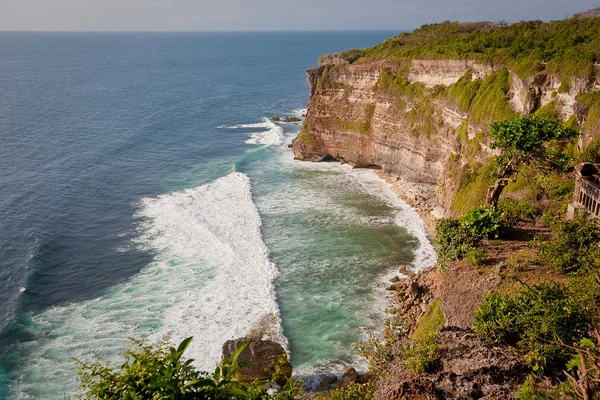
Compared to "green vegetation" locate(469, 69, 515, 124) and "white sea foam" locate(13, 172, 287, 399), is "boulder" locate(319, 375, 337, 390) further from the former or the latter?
"green vegetation" locate(469, 69, 515, 124)

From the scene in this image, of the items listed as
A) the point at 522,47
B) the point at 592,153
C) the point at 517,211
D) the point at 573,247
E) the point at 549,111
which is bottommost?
the point at 517,211

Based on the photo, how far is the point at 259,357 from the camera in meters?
25.4

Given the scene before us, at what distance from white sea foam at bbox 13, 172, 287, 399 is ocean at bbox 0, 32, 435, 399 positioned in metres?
0.12

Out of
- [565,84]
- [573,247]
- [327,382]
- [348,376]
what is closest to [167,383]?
[327,382]

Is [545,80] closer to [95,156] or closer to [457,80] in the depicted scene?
[457,80]

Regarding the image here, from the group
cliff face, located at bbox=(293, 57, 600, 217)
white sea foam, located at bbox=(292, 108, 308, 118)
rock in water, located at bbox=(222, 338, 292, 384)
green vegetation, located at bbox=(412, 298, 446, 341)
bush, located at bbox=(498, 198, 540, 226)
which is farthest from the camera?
white sea foam, located at bbox=(292, 108, 308, 118)

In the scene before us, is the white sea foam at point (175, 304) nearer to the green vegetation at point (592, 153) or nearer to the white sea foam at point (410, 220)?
the white sea foam at point (410, 220)

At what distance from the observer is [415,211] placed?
46469mm

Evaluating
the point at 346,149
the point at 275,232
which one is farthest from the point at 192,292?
the point at 346,149

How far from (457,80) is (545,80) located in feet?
44.3

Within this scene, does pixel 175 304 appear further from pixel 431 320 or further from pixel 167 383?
pixel 167 383

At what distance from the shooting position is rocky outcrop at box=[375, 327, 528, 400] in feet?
45.2

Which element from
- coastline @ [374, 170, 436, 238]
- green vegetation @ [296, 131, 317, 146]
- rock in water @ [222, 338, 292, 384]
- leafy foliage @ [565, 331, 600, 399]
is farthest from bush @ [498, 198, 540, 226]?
green vegetation @ [296, 131, 317, 146]

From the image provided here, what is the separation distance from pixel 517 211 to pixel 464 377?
17.1 meters
